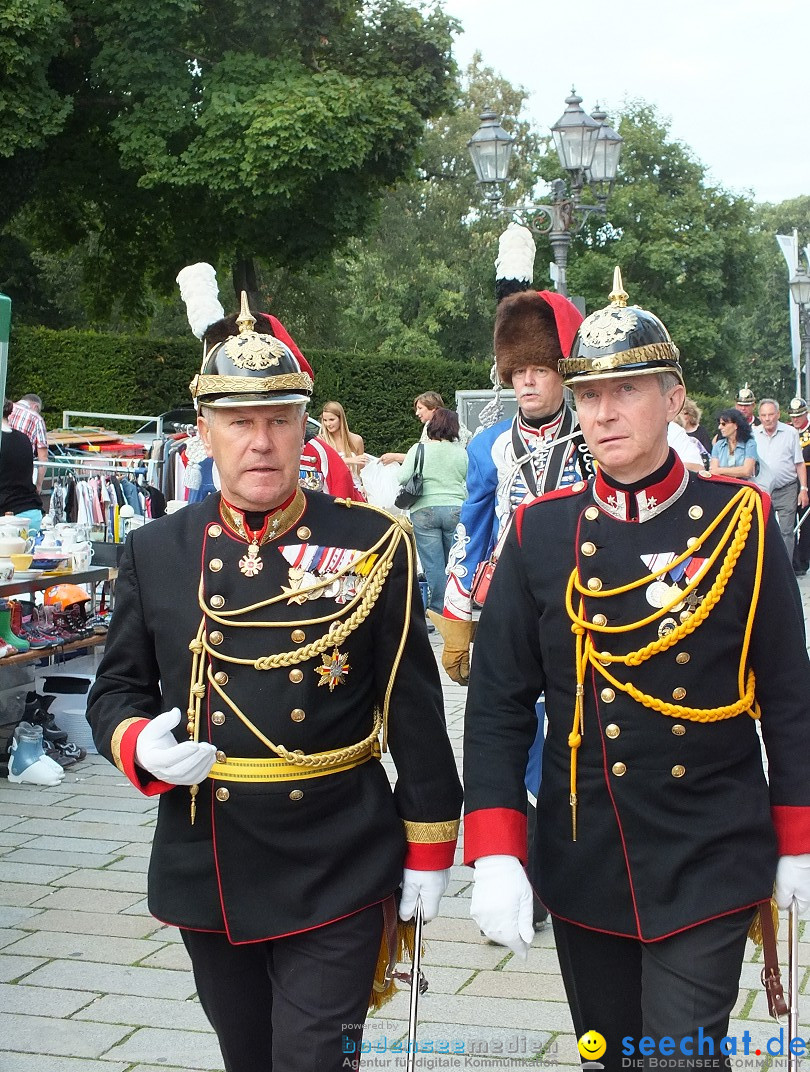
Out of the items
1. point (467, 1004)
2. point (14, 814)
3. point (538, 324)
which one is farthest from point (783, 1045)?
point (14, 814)

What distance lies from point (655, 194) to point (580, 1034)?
165 ft

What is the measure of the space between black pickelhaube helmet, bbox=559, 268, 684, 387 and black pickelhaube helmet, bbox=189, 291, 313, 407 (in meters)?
0.58

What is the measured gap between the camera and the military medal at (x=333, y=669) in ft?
9.74

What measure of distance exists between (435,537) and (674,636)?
933 cm

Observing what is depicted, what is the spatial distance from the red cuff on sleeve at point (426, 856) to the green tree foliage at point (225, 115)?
2397cm

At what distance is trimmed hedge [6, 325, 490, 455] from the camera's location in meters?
26.8

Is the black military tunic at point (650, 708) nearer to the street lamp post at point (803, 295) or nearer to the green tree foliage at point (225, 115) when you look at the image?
the green tree foliage at point (225, 115)

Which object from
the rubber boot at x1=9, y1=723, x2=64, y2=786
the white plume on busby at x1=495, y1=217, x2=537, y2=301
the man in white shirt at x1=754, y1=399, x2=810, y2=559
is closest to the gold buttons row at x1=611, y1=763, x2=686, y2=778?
the white plume on busby at x1=495, y1=217, x2=537, y2=301

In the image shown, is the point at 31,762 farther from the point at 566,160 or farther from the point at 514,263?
the point at 566,160

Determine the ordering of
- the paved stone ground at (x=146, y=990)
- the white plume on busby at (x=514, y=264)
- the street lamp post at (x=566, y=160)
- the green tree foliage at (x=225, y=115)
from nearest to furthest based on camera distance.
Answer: the paved stone ground at (x=146, y=990) → the white plume on busby at (x=514, y=264) → the street lamp post at (x=566, y=160) → the green tree foliage at (x=225, y=115)

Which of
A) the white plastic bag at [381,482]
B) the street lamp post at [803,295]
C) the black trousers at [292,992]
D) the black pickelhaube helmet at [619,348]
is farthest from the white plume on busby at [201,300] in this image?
the street lamp post at [803,295]

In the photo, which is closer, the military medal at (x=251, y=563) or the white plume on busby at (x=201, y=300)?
the military medal at (x=251, y=563)

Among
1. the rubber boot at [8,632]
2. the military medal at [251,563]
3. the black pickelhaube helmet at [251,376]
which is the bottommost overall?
the rubber boot at [8,632]

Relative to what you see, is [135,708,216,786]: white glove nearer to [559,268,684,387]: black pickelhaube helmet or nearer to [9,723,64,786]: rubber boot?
[559,268,684,387]: black pickelhaube helmet
